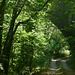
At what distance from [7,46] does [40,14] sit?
2.08 metres

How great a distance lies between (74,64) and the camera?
6828 millimetres

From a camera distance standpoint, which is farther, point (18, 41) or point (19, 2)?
point (18, 41)

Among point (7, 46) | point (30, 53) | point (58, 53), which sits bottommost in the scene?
point (58, 53)

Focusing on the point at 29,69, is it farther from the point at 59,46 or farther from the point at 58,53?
the point at 59,46

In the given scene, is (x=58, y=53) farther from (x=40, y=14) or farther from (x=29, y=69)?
(x=40, y=14)

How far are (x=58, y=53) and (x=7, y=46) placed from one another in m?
24.3

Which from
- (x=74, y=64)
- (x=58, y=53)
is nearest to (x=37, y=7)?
(x=74, y=64)

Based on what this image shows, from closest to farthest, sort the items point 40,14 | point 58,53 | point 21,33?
point 40,14 < point 21,33 < point 58,53

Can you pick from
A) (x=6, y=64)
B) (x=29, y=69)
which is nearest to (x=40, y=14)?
(x=6, y=64)

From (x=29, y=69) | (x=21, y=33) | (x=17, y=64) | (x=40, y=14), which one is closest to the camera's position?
(x=40, y=14)

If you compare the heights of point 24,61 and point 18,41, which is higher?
point 18,41

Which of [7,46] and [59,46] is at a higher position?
[7,46]

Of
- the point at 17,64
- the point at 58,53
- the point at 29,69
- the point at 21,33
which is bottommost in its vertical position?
the point at 58,53

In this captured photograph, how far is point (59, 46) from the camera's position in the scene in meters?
30.8
